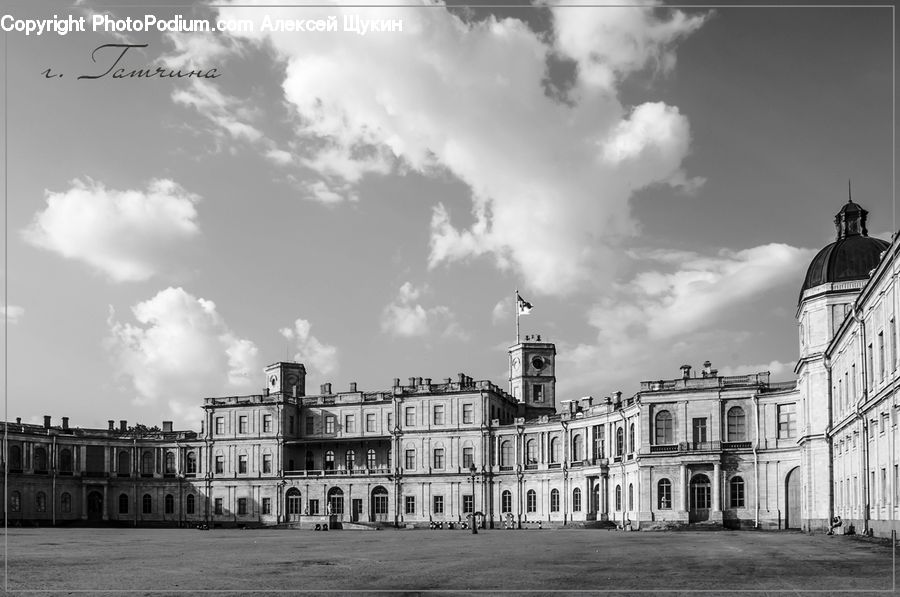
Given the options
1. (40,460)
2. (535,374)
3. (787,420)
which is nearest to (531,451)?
(535,374)

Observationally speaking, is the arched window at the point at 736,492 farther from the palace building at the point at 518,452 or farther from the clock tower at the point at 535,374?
the clock tower at the point at 535,374

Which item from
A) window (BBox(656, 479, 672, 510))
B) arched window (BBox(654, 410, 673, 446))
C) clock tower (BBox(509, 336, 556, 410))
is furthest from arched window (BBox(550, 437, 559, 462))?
window (BBox(656, 479, 672, 510))

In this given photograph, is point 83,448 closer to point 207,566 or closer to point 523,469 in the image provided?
point 523,469

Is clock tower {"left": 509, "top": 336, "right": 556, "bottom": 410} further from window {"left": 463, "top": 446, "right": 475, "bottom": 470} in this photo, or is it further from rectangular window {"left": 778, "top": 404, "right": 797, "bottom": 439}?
rectangular window {"left": 778, "top": 404, "right": 797, "bottom": 439}

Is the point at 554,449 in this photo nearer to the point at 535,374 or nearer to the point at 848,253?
the point at 535,374

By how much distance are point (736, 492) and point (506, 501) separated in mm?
30628

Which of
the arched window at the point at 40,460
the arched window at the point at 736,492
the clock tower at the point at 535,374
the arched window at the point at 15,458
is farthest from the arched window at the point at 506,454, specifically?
the arched window at the point at 15,458

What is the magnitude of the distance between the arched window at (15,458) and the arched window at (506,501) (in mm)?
51540

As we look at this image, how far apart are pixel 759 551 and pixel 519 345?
70.8 m

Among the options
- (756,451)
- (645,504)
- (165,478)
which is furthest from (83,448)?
(756,451)

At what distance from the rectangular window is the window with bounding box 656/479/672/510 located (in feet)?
30.7

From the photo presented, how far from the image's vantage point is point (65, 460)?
11056 cm

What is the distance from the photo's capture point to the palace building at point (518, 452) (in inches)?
2552

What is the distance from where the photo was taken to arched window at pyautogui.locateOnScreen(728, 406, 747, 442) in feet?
250
